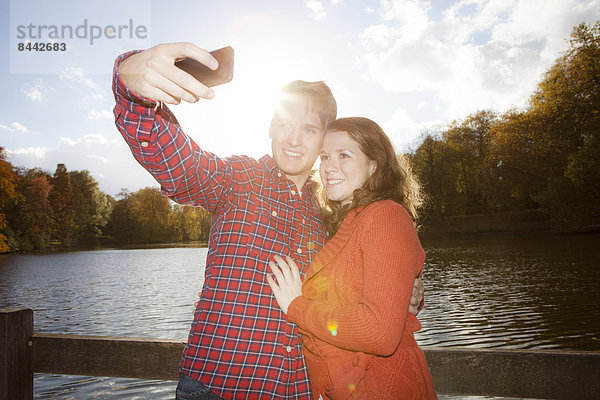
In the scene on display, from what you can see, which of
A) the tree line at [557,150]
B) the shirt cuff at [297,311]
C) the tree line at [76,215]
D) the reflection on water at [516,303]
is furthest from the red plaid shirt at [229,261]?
the tree line at [76,215]

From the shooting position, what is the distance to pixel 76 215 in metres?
73.1

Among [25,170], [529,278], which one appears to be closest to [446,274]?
→ [529,278]

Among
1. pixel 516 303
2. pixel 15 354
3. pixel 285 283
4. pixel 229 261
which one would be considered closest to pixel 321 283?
pixel 285 283

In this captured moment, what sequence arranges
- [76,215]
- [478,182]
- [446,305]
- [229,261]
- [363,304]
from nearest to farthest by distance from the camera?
[363,304] < [229,261] < [446,305] < [478,182] < [76,215]

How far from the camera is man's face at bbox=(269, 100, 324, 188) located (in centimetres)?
242

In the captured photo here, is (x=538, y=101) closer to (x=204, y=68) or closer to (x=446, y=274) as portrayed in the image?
(x=446, y=274)

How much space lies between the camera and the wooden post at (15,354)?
238 centimetres

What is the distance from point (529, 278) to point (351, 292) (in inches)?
725

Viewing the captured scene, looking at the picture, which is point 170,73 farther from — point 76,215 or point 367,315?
point 76,215

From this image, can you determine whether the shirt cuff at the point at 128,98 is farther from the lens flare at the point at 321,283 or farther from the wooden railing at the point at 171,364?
the wooden railing at the point at 171,364

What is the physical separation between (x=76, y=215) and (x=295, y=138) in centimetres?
8187

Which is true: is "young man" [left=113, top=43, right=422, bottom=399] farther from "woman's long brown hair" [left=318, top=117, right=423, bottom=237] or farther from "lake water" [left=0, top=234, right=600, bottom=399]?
"lake water" [left=0, top=234, right=600, bottom=399]

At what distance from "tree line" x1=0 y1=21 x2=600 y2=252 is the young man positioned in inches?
91.9

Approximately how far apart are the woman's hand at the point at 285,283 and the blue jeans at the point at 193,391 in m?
0.49
